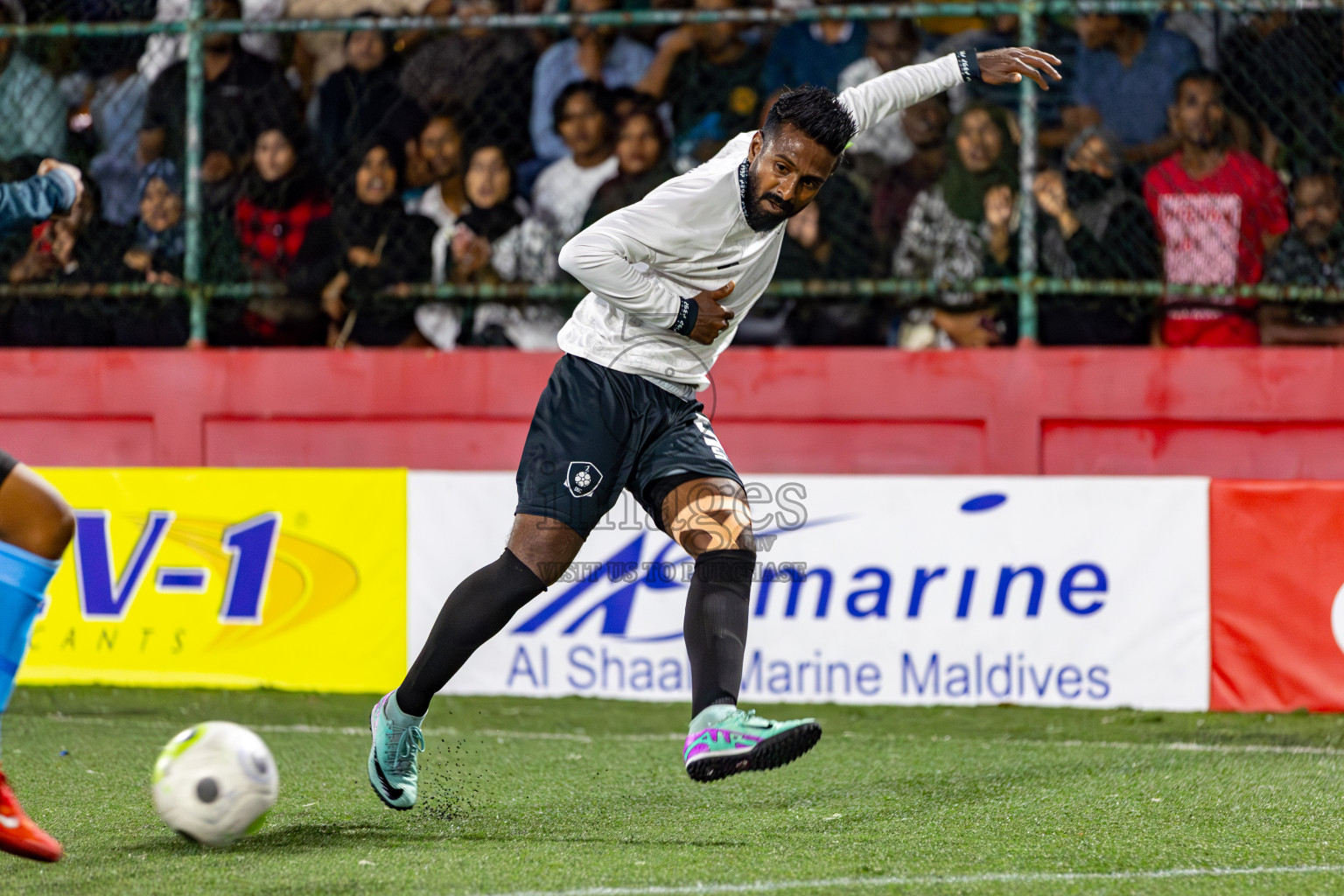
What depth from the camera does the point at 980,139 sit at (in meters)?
7.46

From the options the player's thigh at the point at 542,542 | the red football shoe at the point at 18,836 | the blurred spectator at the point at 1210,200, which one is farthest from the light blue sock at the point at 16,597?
the blurred spectator at the point at 1210,200

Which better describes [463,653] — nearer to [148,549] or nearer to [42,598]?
[42,598]

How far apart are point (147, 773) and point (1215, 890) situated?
132 inches

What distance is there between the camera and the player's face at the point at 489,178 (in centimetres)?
784

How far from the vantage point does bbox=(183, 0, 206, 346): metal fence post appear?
8039mm

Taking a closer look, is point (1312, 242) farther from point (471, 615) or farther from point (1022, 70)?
point (471, 615)

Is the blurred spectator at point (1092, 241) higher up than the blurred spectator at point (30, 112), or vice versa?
A: the blurred spectator at point (30, 112)

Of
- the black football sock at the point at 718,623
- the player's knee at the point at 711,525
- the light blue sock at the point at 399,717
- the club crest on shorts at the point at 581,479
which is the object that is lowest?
the light blue sock at the point at 399,717

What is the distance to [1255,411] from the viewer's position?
7.45 metres

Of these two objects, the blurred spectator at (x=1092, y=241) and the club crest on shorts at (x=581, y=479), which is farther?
the blurred spectator at (x=1092, y=241)

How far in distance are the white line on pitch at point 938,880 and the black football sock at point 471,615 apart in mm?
859

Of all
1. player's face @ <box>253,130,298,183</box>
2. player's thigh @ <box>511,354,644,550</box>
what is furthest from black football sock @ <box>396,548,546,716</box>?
player's face @ <box>253,130,298,183</box>

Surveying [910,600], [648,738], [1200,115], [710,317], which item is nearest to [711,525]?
[710,317]

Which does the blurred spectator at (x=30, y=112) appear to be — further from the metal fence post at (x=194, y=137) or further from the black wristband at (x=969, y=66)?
the black wristband at (x=969, y=66)
